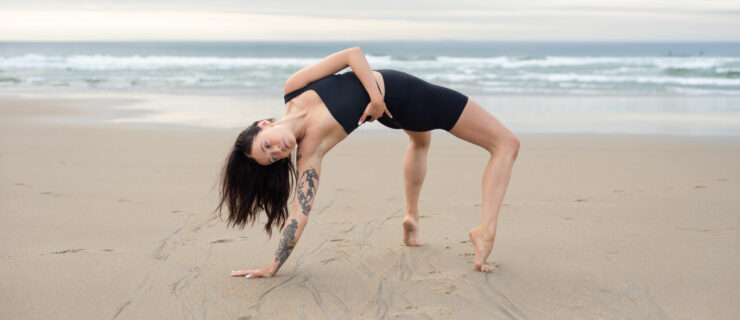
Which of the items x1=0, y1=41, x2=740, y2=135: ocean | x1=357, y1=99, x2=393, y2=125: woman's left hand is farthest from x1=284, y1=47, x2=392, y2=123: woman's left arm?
x1=0, y1=41, x2=740, y2=135: ocean

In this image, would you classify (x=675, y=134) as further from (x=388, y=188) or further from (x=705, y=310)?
(x=705, y=310)

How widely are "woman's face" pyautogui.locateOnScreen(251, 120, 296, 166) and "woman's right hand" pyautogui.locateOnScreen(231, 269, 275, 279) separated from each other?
1.99ft

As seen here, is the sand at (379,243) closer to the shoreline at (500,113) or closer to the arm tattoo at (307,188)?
the arm tattoo at (307,188)

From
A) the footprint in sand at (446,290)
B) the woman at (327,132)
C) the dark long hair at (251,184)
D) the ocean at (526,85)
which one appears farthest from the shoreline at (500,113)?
the footprint in sand at (446,290)

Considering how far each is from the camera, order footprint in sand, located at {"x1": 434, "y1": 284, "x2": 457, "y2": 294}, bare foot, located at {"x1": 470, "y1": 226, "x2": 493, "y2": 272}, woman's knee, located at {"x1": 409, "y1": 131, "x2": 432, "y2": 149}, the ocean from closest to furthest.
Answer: footprint in sand, located at {"x1": 434, "y1": 284, "x2": 457, "y2": 294} → bare foot, located at {"x1": 470, "y1": 226, "x2": 493, "y2": 272} → woman's knee, located at {"x1": 409, "y1": 131, "x2": 432, "y2": 149} → the ocean

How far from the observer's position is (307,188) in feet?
11.1

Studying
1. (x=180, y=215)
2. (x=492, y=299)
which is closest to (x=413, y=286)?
(x=492, y=299)

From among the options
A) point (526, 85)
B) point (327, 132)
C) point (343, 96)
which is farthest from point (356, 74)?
point (526, 85)

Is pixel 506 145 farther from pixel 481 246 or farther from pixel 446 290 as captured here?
pixel 446 290

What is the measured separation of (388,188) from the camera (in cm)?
566

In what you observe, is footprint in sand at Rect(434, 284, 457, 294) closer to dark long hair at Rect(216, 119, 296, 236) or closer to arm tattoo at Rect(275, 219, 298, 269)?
arm tattoo at Rect(275, 219, 298, 269)

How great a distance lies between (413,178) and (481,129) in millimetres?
624

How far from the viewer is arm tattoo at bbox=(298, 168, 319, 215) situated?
11.0ft

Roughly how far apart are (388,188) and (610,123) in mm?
5451
